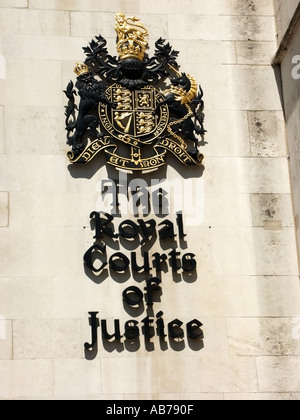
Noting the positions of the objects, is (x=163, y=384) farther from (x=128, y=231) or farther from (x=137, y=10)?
(x=137, y=10)

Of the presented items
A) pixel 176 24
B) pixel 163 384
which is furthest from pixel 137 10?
pixel 163 384

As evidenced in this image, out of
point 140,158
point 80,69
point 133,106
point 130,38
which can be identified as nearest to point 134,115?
point 133,106

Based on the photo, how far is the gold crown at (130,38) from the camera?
562 inches

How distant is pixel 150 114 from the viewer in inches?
555

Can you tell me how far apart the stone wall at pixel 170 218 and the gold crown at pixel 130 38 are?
19 centimetres

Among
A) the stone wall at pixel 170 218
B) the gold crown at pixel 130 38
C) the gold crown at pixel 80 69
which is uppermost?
the gold crown at pixel 130 38

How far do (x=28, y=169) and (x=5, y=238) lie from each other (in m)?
1.03

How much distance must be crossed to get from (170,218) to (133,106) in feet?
5.68

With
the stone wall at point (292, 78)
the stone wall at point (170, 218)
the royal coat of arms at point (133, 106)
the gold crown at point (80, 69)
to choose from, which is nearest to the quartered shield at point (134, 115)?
the royal coat of arms at point (133, 106)
